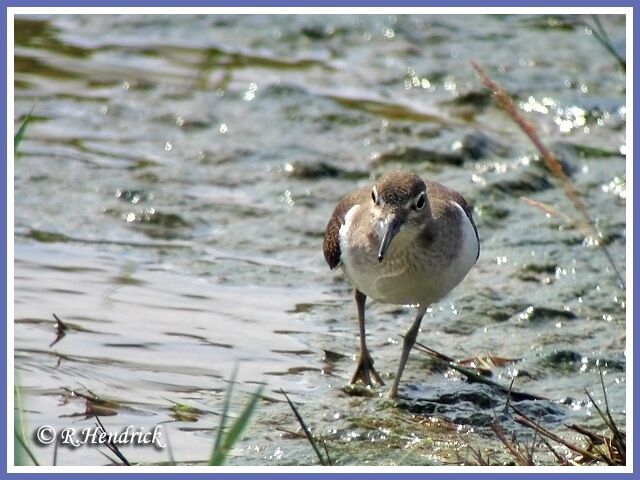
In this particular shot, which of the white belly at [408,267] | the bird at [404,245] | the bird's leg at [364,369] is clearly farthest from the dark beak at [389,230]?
the bird's leg at [364,369]

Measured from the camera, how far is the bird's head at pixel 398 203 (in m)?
6.92

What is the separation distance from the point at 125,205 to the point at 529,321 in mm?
3669

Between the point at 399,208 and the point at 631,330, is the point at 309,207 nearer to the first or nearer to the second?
the point at 399,208

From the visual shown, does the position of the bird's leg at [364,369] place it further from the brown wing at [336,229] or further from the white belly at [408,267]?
the brown wing at [336,229]

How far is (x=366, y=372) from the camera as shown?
7555 millimetres

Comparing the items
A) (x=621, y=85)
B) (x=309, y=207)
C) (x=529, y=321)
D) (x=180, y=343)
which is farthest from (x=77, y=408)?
(x=621, y=85)

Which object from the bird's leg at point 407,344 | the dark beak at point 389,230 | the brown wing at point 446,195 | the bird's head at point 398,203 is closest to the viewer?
the dark beak at point 389,230

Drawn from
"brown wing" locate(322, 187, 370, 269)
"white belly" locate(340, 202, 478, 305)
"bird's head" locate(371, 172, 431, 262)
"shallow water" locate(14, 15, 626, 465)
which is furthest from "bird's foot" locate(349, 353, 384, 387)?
"bird's head" locate(371, 172, 431, 262)

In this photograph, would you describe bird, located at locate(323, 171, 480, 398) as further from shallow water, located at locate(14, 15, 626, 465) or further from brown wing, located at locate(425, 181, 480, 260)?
shallow water, located at locate(14, 15, 626, 465)

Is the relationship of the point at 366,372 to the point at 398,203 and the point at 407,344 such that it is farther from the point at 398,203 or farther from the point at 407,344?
the point at 398,203

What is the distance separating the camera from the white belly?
23.3ft

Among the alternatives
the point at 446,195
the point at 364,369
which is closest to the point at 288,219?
the point at 446,195

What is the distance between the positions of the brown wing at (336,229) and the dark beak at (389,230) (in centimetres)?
70

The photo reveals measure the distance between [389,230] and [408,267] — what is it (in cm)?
36
